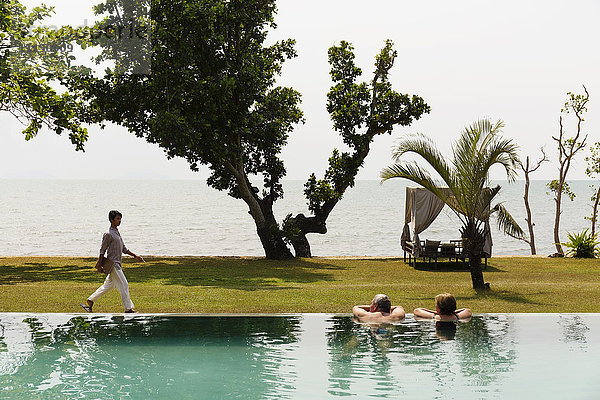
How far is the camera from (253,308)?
1243 cm

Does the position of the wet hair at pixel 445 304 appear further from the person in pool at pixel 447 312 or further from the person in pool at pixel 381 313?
the person in pool at pixel 381 313

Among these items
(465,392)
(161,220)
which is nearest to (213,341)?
(465,392)

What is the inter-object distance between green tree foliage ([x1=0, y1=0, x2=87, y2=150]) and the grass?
14.7ft

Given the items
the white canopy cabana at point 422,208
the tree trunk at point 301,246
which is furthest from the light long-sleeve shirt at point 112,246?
the tree trunk at point 301,246

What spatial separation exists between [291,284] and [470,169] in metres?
4.96

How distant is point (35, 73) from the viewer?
23.6 metres

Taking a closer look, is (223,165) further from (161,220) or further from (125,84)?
(161,220)

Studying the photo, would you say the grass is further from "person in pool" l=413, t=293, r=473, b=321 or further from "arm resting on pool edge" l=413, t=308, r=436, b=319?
"person in pool" l=413, t=293, r=473, b=321

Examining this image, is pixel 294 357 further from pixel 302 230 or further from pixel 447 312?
pixel 302 230

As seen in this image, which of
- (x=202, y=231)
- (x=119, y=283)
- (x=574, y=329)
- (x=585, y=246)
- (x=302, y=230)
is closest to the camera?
(x=574, y=329)

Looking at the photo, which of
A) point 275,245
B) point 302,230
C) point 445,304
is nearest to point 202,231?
point 302,230

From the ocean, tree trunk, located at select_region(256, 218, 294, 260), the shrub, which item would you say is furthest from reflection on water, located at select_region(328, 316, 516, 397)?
the ocean

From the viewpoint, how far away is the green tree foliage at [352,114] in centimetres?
2628

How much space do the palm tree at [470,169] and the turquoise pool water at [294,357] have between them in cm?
540
